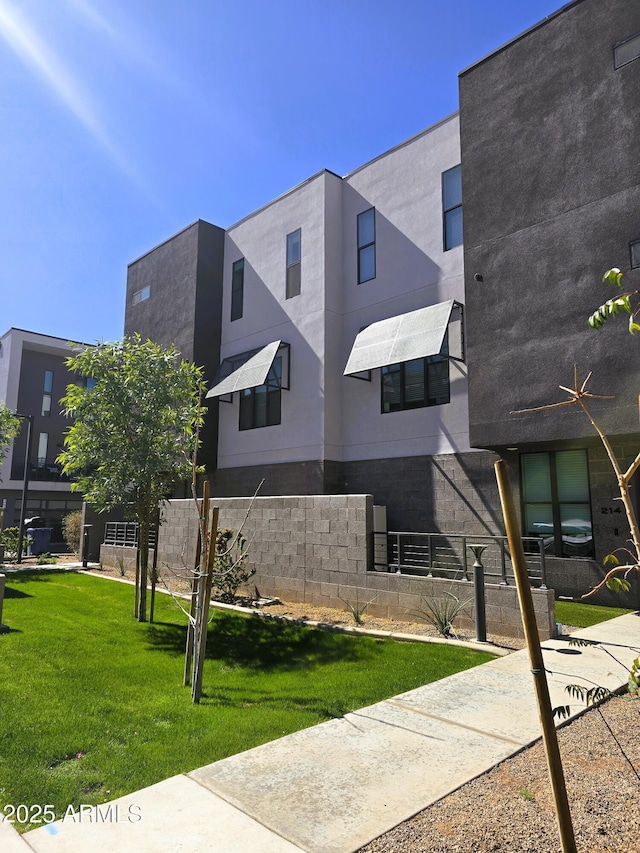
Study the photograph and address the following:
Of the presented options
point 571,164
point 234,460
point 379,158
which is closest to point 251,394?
point 234,460

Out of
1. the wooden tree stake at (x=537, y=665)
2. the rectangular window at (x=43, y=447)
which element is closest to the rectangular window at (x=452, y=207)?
the wooden tree stake at (x=537, y=665)

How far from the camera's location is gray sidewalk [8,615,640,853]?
11.0 feet

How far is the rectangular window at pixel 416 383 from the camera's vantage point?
15.6m

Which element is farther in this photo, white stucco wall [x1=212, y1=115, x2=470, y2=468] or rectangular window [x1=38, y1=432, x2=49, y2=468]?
rectangular window [x1=38, y1=432, x2=49, y2=468]

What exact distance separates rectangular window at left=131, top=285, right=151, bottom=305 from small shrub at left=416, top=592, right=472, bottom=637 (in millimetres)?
19190

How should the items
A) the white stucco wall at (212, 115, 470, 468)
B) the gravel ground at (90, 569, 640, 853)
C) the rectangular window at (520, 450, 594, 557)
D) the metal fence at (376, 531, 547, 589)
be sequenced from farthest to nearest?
1. the white stucco wall at (212, 115, 470, 468)
2. the rectangular window at (520, 450, 594, 557)
3. the metal fence at (376, 531, 547, 589)
4. the gravel ground at (90, 569, 640, 853)

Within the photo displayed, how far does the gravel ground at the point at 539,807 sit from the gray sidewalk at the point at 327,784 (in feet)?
0.44

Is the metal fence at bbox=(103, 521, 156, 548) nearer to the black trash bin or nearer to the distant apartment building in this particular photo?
the black trash bin

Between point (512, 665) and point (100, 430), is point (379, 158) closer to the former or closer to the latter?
point (100, 430)

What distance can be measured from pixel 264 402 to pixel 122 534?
21.2 ft

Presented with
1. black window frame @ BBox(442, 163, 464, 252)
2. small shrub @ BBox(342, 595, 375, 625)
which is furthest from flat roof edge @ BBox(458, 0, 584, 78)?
small shrub @ BBox(342, 595, 375, 625)

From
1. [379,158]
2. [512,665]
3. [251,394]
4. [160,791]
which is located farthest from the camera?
[251,394]

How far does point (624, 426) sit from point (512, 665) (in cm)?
555

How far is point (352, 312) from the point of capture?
1816 centimetres
